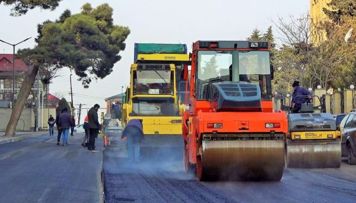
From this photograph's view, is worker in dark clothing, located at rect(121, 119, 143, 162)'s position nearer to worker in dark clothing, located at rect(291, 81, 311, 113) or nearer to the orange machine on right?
the orange machine on right

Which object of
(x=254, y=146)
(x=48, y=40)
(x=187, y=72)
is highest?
(x=48, y=40)

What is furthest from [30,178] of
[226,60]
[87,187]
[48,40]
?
[48,40]

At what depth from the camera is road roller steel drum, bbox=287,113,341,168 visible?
656 inches

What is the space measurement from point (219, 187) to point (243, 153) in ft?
2.84

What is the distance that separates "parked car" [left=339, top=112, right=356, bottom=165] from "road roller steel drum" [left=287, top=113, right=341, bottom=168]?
1.98 meters

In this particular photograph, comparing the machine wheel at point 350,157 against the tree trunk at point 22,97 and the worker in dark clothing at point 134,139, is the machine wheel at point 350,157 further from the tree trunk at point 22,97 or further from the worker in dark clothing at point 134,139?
the tree trunk at point 22,97

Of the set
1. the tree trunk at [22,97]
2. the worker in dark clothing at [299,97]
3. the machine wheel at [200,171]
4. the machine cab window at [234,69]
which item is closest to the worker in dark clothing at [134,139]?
the worker in dark clothing at [299,97]

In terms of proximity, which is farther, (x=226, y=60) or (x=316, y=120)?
(x=316, y=120)

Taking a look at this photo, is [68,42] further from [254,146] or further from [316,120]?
[254,146]

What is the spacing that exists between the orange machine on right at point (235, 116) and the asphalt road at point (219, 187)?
1.27ft

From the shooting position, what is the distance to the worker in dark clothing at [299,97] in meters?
17.6

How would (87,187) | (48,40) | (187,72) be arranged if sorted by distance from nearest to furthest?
(87,187), (187,72), (48,40)

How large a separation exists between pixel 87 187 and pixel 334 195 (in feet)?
14.8

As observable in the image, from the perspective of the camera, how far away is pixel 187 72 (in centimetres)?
1588
